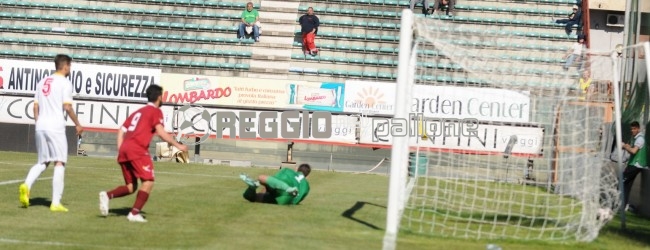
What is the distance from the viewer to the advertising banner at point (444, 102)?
20859 millimetres

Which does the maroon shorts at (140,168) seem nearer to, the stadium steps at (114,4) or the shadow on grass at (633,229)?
the shadow on grass at (633,229)

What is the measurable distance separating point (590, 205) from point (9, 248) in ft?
22.9

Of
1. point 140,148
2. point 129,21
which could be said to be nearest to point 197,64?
point 129,21

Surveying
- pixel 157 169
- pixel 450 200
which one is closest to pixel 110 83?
pixel 157 169

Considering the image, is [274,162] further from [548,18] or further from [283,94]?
[548,18]

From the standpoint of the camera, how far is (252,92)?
32094mm

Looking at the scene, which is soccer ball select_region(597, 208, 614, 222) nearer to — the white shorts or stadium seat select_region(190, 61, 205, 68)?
the white shorts

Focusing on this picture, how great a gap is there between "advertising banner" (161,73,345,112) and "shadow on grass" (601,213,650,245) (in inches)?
589

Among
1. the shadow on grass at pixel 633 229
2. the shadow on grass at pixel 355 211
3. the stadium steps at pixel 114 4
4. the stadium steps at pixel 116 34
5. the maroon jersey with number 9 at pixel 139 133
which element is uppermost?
the stadium steps at pixel 114 4

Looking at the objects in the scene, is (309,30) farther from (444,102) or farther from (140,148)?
(140,148)

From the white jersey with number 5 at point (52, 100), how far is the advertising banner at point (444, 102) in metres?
6.87

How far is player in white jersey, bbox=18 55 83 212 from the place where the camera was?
1282cm

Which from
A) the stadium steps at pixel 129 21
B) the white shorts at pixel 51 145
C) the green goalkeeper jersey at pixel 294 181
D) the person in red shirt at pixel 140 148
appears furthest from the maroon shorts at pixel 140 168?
the stadium steps at pixel 129 21

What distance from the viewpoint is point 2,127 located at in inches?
1167
